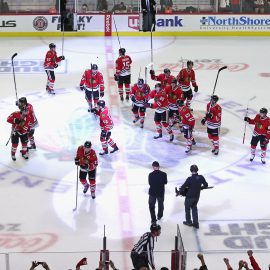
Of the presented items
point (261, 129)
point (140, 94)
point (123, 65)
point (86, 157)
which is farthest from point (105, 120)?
Answer: point (123, 65)

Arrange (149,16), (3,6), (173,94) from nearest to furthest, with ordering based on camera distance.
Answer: (173,94), (149,16), (3,6)

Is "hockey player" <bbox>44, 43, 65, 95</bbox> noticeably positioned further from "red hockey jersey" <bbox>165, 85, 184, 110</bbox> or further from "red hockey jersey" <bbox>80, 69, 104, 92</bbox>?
"red hockey jersey" <bbox>165, 85, 184, 110</bbox>

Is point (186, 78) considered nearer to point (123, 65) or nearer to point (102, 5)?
point (123, 65)

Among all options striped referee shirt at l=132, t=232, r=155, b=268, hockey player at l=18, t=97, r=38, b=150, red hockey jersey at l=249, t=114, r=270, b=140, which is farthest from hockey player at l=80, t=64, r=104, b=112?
striped referee shirt at l=132, t=232, r=155, b=268

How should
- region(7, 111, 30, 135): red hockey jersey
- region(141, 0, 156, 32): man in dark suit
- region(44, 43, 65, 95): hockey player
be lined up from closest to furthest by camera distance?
1. region(7, 111, 30, 135): red hockey jersey
2. region(44, 43, 65, 95): hockey player
3. region(141, 0, 156, 32): man in dark suit

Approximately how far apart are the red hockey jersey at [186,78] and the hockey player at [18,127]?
3.59m

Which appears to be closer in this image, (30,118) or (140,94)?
(30,118)

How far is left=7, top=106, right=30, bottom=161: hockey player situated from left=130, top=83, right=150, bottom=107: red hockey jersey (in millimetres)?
2234

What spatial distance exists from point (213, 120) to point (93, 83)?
290 centimetres

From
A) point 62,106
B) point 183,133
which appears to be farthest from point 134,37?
point 183,133

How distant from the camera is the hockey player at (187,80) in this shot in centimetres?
1358

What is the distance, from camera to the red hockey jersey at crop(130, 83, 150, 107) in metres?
12.6

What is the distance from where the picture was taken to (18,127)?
1120 centimetres

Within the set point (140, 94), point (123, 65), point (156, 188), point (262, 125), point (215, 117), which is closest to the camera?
point (156, 188)
